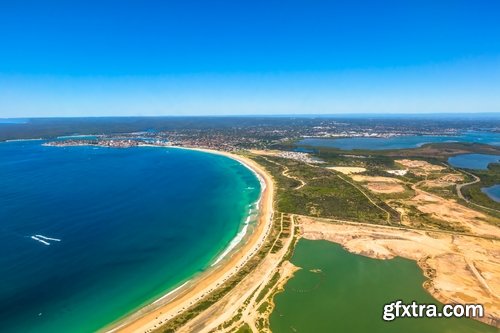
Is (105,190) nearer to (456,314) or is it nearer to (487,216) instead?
(456,314)

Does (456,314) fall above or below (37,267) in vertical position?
below

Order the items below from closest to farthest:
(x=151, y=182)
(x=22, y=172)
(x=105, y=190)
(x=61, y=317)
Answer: (x=61, y=317) < (x=105, y=190) < (x=151, y=182) < (x=22, y=172)

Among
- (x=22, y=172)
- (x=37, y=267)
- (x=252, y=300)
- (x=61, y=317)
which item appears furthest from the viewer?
(x=22, y=172)

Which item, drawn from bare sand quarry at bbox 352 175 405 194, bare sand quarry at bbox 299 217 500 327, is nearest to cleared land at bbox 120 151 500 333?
bare sand quarry at bbox 299 217 500 327

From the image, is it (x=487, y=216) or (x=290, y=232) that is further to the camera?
(x=487, y=216)

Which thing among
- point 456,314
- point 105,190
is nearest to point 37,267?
point 105,190

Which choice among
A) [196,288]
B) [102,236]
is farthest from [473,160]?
[102,236]
